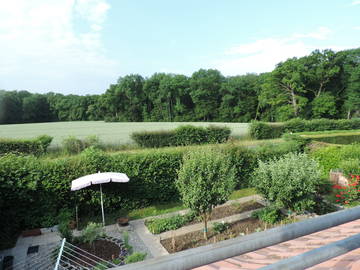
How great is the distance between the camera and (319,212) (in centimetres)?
861

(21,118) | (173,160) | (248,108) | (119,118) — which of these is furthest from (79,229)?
(119,118)

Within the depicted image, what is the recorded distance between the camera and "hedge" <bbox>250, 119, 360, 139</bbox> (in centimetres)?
2466

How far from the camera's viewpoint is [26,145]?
1422cm

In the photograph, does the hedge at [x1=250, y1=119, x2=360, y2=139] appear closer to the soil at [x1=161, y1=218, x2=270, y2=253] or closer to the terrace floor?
the soil at [x1=161, y1=218, x2=270, y2=253]

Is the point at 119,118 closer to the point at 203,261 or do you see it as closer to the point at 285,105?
the point at 285,105

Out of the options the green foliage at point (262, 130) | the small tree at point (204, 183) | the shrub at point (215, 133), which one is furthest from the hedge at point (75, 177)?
the green foliage at point (262, 130)

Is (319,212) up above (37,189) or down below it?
below

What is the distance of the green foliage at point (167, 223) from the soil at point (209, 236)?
653mm

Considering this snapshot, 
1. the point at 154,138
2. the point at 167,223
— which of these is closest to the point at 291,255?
the point at 167,223

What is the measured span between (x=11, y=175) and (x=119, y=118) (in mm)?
48795

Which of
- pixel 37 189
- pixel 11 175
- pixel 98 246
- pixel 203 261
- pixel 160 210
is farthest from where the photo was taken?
pixel 160 210

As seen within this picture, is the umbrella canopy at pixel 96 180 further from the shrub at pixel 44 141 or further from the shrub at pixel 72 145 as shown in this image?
the shrub at pixel 44 141

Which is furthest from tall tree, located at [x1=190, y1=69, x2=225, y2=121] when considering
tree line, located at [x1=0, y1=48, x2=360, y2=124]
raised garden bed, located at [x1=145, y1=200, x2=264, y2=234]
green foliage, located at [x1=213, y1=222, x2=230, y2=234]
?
green foliage, located at [x1=213, y1=222, x2=230, y2=234]

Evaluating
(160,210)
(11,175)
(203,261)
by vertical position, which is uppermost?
(203,261)
